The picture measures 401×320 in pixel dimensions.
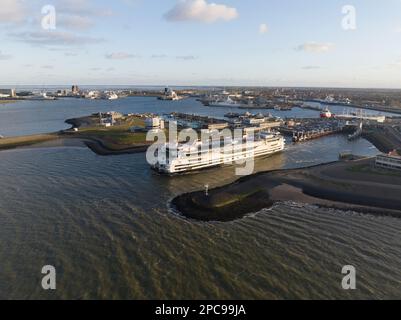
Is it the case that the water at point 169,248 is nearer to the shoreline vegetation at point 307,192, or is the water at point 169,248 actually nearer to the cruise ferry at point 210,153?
the shoreline vegetation at point 307,192

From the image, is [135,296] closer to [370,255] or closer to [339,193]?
[370,255]

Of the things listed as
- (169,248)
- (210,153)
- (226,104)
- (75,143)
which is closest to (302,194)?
(210,153)

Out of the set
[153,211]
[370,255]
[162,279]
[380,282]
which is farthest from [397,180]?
[162,279]

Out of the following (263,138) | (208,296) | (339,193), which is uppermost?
(263,138)

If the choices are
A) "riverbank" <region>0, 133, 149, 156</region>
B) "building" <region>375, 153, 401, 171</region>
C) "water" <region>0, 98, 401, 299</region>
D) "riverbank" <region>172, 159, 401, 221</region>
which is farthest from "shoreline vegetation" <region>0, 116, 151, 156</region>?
"building" <region>375, 153, 401, 171</region>

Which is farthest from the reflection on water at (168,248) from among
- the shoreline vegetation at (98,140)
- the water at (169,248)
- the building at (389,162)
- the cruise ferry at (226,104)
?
the cruise ferry at (226,104)

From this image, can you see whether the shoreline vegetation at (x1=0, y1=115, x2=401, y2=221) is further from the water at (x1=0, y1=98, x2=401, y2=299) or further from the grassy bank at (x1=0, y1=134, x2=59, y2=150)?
the grassy bank at (x1=0, y1=134, x2=59, y2=150)
